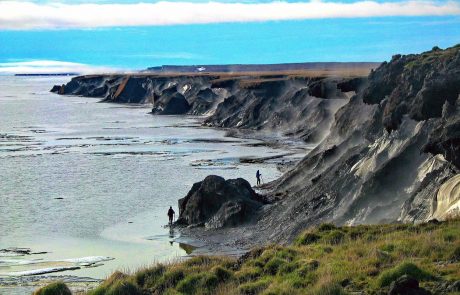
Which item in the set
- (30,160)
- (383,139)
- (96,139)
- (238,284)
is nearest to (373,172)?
(383,139)

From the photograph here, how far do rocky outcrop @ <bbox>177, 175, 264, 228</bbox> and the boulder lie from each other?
2202 cm

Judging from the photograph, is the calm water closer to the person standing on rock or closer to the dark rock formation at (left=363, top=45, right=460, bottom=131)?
the person standing on rock

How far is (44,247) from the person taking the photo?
3341cm

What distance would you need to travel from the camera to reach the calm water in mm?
32375

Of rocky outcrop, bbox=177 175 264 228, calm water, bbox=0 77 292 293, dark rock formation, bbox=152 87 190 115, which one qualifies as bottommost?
calm water, bbox=0 77 292 293

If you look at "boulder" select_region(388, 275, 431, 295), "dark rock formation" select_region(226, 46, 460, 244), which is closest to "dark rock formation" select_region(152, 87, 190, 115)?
"dark rock formation" select_region(226, 46, 460, 244)

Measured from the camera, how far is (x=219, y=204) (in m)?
37.7

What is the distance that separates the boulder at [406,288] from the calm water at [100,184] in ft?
50.2

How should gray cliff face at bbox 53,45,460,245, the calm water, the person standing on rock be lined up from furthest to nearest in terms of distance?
the person standing on rock → the calm water → gray cliff face at bbox 53,45,460,245

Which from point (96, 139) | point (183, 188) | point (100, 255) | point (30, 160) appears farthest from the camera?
point (96, 139)

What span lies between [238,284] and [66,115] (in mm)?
110008

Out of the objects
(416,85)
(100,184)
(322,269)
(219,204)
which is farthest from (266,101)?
(322,269)

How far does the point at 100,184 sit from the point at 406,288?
3934cm

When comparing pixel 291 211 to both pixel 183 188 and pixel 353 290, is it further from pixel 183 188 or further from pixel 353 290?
pixel 353 290
